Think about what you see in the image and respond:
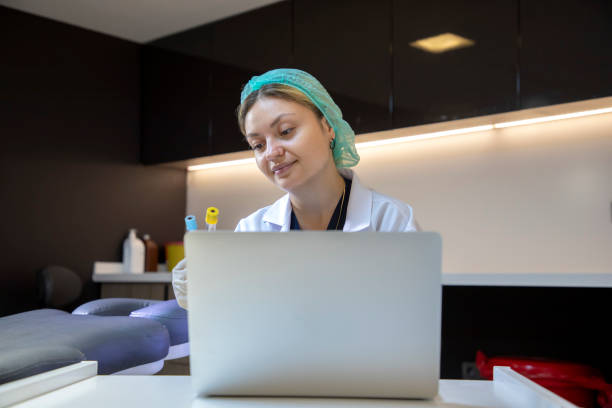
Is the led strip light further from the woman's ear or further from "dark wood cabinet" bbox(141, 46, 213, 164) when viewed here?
the woman's ear

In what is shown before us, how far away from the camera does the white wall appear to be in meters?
2.27

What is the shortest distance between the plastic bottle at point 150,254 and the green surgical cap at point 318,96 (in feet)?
7.08

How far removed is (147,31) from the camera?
3.39 meters

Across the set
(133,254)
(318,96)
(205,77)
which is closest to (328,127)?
(318,96)

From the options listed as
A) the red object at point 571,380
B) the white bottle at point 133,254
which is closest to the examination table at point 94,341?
the red object at point 571,380

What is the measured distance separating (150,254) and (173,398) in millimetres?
2765

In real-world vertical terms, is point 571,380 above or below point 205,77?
below

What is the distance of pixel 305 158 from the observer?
51.3 inches

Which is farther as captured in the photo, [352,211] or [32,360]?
[352,211]

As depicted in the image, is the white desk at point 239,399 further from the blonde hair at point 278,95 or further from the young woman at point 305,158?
the blonde hair at point 278,95

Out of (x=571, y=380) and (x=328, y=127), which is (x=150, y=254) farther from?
(x=571, y=380)

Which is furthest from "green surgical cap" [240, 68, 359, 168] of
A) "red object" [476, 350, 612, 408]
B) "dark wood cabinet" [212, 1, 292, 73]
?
"dark wood cabinet" [212, 1, 292, 73]

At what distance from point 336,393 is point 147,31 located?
10.4ft

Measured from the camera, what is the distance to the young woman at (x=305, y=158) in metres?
1.28
